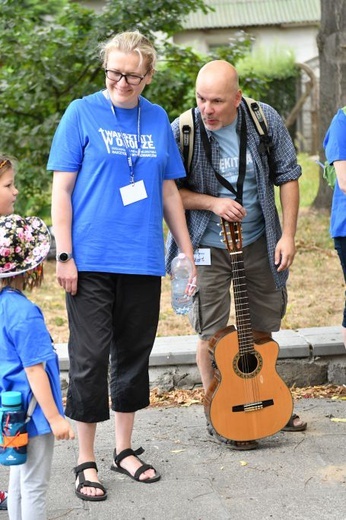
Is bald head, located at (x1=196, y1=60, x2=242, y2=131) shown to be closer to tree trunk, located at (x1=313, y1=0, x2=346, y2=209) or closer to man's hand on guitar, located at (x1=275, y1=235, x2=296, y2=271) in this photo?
man's hand on guitar, located at (x1=275, y1=235, x2=296, y2=271)

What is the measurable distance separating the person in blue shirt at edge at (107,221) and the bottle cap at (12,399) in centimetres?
98

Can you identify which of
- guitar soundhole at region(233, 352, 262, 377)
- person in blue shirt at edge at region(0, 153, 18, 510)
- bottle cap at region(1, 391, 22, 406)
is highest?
person in blue shirt at edge at region(0, 153, 18, 510)

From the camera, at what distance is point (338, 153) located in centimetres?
527

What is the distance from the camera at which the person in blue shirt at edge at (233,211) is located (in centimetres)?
499

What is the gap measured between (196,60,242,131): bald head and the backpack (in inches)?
5.0

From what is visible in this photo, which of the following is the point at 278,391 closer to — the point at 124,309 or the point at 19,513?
the point at 124,309

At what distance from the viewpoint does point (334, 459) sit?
16.1 feet

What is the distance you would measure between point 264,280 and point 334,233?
19.8 inches

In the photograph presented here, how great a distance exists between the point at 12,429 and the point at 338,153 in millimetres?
2557

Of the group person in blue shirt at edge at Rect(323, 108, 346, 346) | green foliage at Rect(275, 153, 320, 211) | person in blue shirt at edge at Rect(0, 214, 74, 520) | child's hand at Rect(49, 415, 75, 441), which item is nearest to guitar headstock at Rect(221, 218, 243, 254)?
person in blue shirt at edge at Rect(323, 108, 346, 346)

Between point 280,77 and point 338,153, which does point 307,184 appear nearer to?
point 280,77

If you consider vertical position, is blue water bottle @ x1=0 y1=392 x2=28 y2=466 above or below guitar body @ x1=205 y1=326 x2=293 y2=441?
above

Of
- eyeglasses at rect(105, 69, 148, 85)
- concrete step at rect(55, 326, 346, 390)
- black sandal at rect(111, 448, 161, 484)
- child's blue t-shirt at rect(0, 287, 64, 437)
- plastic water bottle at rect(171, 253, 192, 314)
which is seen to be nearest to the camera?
child's blue t-shirt at rect(0, 287, 64, 437)

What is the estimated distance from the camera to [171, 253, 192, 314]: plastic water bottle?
4.84 m
